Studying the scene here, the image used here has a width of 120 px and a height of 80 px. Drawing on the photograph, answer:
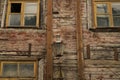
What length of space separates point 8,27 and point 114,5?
386cm

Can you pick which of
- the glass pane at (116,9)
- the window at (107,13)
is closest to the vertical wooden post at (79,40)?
the window at (107,13)

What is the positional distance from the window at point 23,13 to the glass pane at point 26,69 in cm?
146

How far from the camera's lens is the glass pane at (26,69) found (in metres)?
9.60

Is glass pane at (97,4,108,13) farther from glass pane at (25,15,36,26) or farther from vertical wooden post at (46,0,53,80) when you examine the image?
glass pane at (25,15,36,26)

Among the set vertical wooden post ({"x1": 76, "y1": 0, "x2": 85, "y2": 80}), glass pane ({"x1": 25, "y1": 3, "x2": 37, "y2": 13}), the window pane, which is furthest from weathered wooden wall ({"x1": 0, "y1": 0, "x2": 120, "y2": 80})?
the window pane

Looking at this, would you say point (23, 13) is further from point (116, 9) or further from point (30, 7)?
point (116, 9)

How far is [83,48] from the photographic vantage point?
985 centimetres

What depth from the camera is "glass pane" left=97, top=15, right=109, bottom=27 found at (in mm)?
10317

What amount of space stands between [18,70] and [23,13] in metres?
2.11

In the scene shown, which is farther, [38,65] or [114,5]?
[114,5]

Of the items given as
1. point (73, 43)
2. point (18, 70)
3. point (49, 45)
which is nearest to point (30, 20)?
point (49, 45)

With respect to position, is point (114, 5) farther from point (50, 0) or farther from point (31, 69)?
point (31, 69)

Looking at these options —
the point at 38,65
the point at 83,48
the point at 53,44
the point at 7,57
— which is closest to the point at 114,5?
the point at 83,48

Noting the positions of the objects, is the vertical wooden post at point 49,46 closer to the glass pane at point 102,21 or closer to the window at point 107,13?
the window at point 107,13
